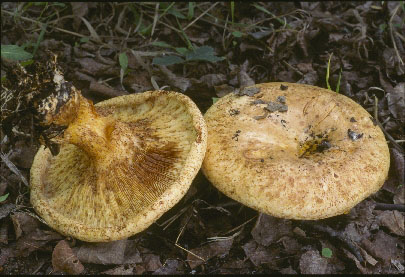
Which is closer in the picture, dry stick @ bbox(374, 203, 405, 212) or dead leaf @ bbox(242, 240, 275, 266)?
dead leaf @ bbox(242, 240, 275, 266)

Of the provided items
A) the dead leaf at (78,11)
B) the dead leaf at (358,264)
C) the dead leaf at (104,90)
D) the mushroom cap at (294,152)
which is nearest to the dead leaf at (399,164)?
the mushroom cap at (294,152)

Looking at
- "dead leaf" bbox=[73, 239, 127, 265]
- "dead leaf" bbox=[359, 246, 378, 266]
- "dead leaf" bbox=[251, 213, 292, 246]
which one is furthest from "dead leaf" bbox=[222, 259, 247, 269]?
"dead leaf" bbox=[359, 246, 378, 266]

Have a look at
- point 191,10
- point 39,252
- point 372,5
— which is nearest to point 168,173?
point 39,252

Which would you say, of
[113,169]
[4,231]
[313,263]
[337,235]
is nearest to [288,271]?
[313,263]

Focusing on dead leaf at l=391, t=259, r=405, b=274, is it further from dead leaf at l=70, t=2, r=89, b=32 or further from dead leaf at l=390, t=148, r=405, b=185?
dead leaf at l=70, t=2, r=89, b=32

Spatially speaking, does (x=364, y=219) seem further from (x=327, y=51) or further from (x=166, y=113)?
(x=327, y=51)

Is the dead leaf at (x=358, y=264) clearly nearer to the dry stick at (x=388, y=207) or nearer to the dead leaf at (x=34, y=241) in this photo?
the dry stick at (x=388, y=207)
